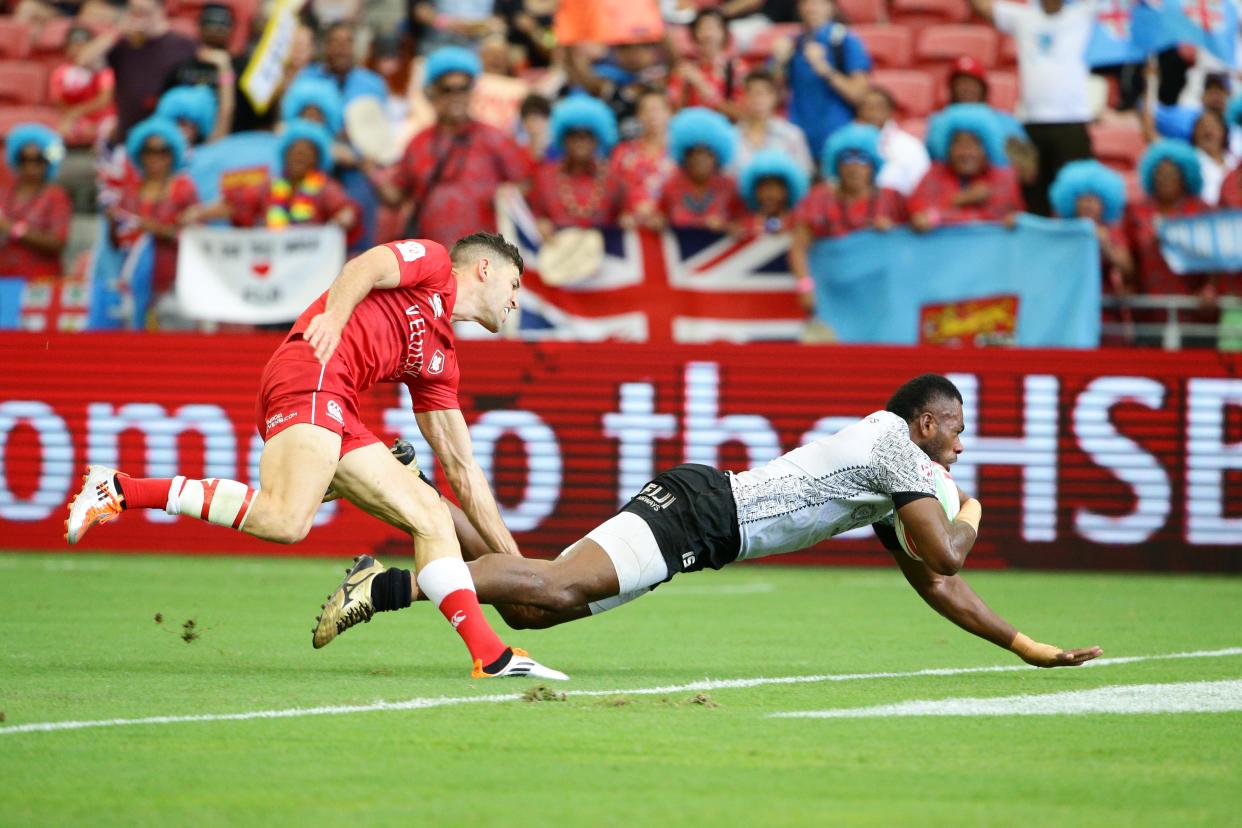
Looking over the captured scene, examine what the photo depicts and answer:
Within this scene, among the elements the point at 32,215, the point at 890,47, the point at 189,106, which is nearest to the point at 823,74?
the point at 890,47

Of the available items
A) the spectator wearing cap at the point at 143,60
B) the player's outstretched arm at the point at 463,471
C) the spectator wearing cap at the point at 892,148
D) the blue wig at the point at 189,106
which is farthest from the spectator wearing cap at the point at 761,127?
the player's outstretched arm at the point at 463,471

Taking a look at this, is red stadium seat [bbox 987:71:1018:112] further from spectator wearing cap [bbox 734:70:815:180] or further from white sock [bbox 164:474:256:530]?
white sock [bbox 164:474:256:530]

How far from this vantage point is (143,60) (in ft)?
56.7

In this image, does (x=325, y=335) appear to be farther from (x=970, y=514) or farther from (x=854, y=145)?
(x=854, y=145)

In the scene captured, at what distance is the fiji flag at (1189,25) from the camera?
52.9ft

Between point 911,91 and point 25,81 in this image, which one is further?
point 25,81

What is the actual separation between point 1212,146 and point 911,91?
385cm

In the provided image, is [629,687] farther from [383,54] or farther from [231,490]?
[383,54]

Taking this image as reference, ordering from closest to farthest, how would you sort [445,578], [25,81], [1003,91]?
[445,578]
[1003,91]
[25,81]

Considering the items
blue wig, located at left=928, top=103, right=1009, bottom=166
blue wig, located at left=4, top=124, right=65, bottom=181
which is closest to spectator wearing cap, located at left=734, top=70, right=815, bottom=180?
blue wig, located at left=928, top=103, right=1009, bottom=166

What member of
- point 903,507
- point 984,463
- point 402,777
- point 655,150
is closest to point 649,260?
point 655,150

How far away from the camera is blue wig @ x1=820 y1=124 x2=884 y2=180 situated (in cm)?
1466

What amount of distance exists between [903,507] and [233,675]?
9.45 ft

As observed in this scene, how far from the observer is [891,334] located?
1458 cm
